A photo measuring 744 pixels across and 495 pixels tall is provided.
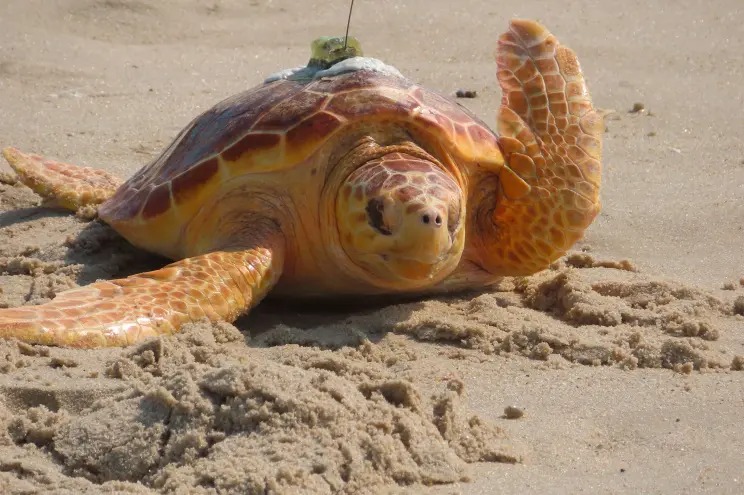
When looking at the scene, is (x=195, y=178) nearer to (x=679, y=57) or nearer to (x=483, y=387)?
(x=483, y=387)

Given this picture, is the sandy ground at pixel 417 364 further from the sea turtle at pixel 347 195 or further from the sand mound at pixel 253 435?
the sea turtle at pixel 347 195

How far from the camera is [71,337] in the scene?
2906 mm

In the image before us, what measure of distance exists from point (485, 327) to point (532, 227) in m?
0.60

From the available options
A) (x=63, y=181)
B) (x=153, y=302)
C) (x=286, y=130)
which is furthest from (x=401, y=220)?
(x=63, y=181)

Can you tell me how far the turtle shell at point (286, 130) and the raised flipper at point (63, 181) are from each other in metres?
0.69

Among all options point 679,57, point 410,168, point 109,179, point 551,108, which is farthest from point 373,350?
point 679,57

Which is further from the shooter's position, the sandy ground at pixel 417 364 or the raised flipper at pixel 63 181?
the raised flipper at pixel 63 181

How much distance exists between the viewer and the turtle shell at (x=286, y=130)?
358 centimetres

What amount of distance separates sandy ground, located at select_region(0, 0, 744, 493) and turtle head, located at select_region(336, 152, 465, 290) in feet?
0.65

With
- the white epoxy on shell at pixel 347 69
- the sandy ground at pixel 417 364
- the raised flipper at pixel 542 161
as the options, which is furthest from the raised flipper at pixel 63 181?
the raised flipper at pixel 542 161

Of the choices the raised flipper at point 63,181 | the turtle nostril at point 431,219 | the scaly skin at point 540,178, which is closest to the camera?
the turtle nostril at point 431,219

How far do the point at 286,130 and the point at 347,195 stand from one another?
0.35 m

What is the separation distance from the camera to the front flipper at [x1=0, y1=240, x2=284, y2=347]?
9.58 feet

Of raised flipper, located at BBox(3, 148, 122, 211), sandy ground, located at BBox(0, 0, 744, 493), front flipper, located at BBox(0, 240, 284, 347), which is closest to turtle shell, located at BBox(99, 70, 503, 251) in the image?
front flipper, located at BBox(0, 240, 284, 347)
